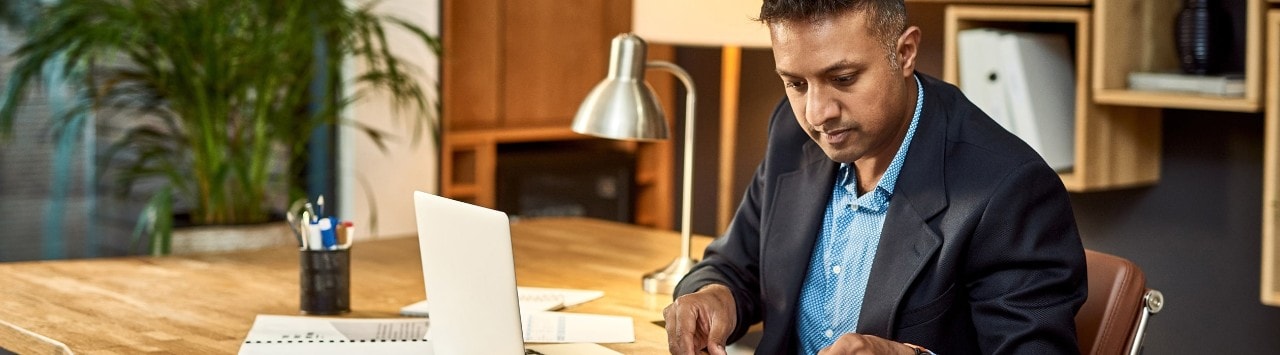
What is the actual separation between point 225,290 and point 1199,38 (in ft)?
6.58

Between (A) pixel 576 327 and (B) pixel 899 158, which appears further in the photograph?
(A) pixel 576 327

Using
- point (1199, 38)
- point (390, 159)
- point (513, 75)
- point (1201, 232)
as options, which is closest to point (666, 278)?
point (1199, 38)

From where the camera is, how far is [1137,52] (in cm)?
320

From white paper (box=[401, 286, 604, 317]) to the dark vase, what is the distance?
1350mm

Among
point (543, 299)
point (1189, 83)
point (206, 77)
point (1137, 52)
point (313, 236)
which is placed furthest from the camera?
point (206, 77)

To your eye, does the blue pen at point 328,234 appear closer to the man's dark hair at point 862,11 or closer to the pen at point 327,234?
the pen at point 327,234

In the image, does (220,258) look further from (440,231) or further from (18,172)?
(18,172)

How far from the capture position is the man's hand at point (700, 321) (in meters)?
2.05

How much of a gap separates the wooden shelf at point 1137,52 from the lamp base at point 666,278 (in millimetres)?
1025

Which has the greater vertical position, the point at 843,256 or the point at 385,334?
the point at 843,256

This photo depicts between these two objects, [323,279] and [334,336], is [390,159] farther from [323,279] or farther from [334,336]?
[334,336]

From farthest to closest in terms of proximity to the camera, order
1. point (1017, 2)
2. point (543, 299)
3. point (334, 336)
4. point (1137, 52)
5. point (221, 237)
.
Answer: point (221, 237), point (1017, 2), point (1137, 52), point (543, 299), point (334, 336)

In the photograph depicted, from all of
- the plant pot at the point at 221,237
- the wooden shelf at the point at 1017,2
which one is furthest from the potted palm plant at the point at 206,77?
the wooden shelf at the point at 1017,2

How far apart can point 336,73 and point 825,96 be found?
2.99m
